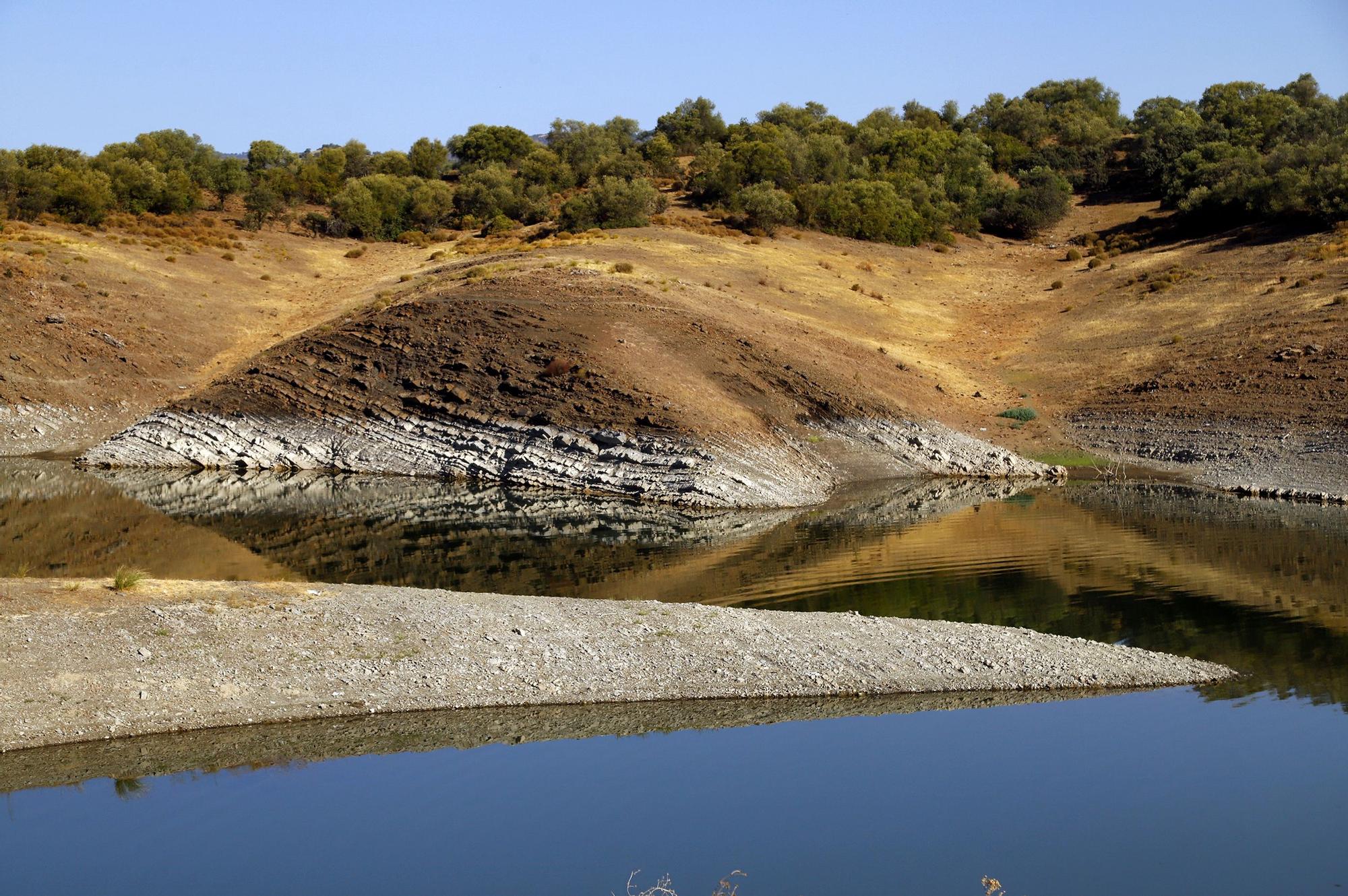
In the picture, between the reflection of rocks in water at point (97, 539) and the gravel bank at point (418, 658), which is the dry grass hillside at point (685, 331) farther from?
the gravel bank at point (418, 658)

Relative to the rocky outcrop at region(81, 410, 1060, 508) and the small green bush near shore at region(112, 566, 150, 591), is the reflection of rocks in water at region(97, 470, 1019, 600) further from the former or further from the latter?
the small green bush near shore at region(112, 566, 150, 591)

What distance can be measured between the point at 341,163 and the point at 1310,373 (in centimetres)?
7263

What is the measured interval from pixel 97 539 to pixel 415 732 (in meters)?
17.8

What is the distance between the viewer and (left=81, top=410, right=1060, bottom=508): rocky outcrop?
38.9 metres

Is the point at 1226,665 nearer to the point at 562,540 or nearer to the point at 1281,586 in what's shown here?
the point at 1281,586

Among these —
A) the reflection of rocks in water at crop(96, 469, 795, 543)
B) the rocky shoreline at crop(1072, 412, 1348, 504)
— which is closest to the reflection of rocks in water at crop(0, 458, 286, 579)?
the reflection of rocks in water at crop(96, 469, 795, 543)

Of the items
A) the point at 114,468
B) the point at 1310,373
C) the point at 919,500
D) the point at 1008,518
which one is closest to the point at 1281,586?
the point at 1008,518

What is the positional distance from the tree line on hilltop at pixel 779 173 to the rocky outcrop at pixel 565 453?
2755cm

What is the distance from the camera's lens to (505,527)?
114ft

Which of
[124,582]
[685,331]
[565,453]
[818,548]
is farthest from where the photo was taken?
[685,331]

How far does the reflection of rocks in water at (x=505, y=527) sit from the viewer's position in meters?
28.3

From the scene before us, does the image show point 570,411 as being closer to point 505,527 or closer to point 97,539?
point 505,527

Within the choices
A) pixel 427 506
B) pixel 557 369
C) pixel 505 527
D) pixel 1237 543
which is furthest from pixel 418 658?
pixel 557 369

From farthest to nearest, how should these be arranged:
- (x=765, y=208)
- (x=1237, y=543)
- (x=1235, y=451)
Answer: (x=765, y=208)
(x=1235, y=451)
(x=1237, y=543)
